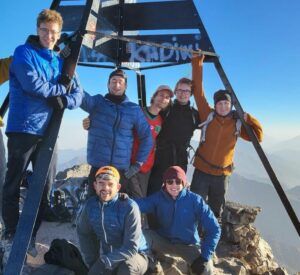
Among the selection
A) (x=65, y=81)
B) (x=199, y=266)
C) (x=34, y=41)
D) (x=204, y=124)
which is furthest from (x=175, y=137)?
(x=34, y=41)

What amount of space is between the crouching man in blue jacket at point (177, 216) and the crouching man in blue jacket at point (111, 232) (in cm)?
62

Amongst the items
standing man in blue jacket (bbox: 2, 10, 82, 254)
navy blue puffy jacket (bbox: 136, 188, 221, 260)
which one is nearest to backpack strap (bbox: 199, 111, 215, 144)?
navy blue puffy jacket (bbox: 136, 188, 221, 260)

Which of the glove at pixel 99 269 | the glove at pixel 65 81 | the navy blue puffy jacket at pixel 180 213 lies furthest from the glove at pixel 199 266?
the glove at pixel 65 81

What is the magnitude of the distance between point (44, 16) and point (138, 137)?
7.78 ft

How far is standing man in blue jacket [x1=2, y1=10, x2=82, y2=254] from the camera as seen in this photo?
3883 mm

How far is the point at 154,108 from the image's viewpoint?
19.5ft

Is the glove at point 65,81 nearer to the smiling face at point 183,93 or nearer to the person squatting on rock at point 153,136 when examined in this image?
the person squatting on rock at point 153,136

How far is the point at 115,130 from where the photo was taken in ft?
16.8

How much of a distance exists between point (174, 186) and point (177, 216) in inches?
18.3

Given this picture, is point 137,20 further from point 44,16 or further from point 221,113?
point 44,16

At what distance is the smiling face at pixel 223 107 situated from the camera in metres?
5.97

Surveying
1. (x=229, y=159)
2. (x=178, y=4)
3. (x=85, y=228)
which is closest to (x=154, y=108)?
(x=229, y=159)

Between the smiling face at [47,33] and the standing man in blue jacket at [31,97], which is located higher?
the smiling face at [47,33]

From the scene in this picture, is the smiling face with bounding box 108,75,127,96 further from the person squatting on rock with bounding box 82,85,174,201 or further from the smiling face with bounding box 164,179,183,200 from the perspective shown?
the smiling face with bounding box 164,179,183,200
